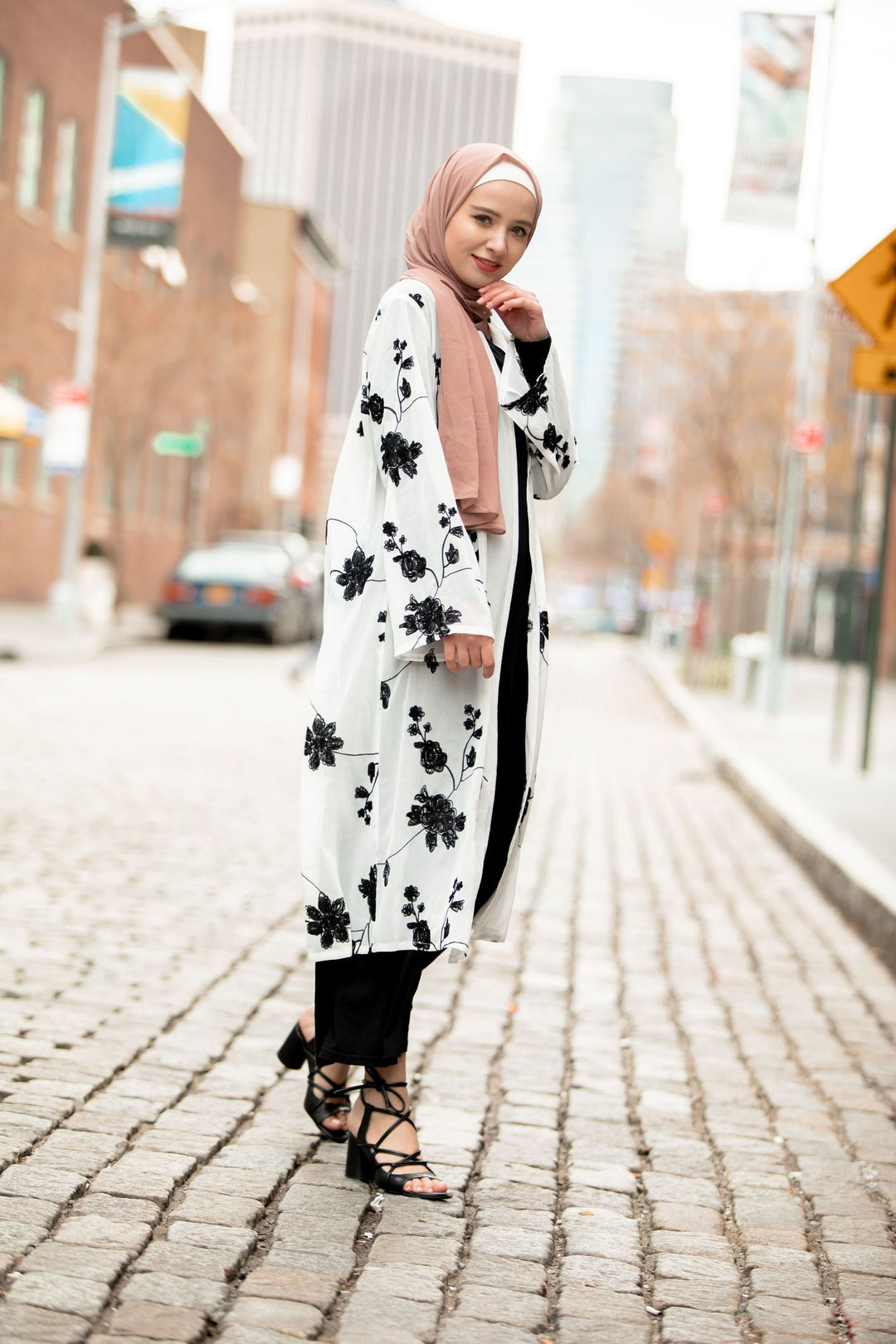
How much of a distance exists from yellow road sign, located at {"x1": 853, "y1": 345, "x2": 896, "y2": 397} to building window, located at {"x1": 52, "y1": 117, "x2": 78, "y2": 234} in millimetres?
22910

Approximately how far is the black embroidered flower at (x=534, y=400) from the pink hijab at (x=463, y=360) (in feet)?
0.16

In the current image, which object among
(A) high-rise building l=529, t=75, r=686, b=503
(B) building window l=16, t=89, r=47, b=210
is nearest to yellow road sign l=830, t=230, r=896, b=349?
(B) building window l=16, t=89, r=47, b=210

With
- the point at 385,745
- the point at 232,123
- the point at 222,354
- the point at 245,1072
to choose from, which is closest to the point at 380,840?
the point at 385,745

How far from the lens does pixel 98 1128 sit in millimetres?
3479

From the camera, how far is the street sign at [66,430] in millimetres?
21766

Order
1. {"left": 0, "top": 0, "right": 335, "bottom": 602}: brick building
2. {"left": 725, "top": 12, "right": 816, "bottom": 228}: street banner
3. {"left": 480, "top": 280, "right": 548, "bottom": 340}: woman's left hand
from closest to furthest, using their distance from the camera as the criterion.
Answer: {"left": 480, "top": 280, "right": 548, "bottom": 340}: woman's left hand, {"left": 725, "top": 12, "right": 816, "bottom": 228}: street banner, {"left": 0, "top": 0, "right": 335, "bottom": 602}: brick building

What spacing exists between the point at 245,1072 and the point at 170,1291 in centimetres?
138

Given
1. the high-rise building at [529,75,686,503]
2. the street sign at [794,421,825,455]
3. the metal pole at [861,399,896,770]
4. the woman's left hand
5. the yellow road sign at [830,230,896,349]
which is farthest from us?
the high-rise building at [529,75,686,503]

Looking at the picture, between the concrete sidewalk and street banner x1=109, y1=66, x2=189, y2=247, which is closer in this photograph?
the concrete sidewalk

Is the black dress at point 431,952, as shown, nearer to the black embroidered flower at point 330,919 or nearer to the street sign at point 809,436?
the black embroidered flower at point 330,919

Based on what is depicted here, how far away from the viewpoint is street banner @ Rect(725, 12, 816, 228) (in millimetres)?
17203

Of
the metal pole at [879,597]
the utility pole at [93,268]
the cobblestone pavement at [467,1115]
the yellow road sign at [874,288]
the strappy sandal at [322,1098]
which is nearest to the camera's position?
the cobblestone pavement at [467,1115]

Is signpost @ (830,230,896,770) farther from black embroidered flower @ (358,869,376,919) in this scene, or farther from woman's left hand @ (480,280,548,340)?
black embroidered flower @ (358,869,376,919)

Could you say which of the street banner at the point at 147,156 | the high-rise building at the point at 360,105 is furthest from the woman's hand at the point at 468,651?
the high-rise building at the point at 360,105
